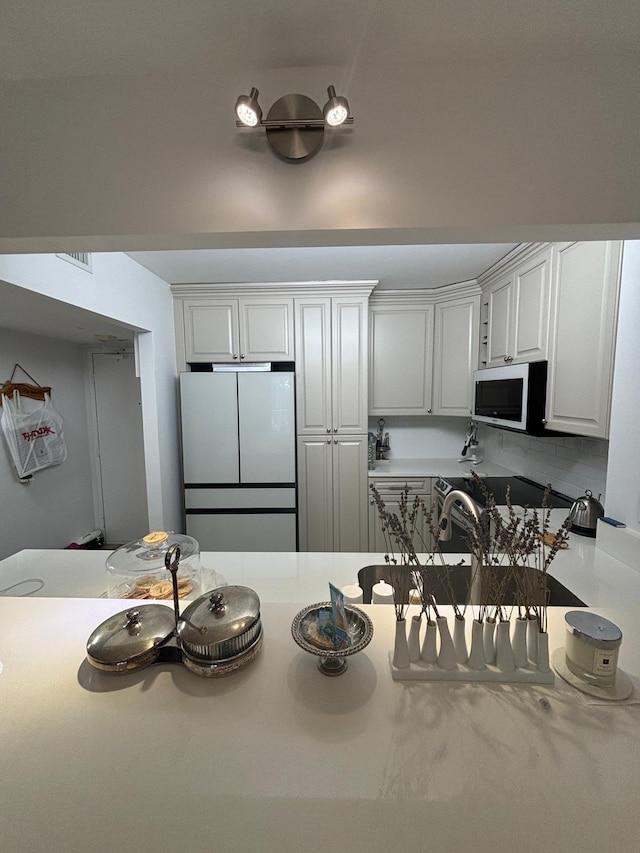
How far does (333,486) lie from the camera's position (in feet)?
8.50

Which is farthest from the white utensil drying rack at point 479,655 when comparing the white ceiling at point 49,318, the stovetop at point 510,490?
the white ceiling at point 49,318

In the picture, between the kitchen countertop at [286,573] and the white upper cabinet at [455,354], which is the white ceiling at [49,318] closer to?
the kitchen countertop at [286,573]

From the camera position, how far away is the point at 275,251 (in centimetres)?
192

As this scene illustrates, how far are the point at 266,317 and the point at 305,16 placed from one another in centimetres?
189

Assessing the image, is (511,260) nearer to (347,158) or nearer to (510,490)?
(510,490)

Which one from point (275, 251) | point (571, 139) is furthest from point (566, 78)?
point (275, 251)

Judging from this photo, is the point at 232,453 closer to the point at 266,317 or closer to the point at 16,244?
the point at 266,317

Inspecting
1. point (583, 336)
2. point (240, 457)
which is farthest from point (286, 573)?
point (583, 336)

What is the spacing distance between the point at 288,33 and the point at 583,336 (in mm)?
1503

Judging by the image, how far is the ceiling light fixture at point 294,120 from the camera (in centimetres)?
67

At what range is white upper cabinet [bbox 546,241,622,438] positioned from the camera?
4.19 ft

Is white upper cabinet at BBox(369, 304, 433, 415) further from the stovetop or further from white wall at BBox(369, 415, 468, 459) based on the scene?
the stovetop

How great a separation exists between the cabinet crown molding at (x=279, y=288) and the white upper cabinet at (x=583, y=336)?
1275mm

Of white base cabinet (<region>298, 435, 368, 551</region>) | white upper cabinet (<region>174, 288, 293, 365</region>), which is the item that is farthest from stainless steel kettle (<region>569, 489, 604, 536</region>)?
white upper cabinet (<region>174, 288, 293, 365</region>)
